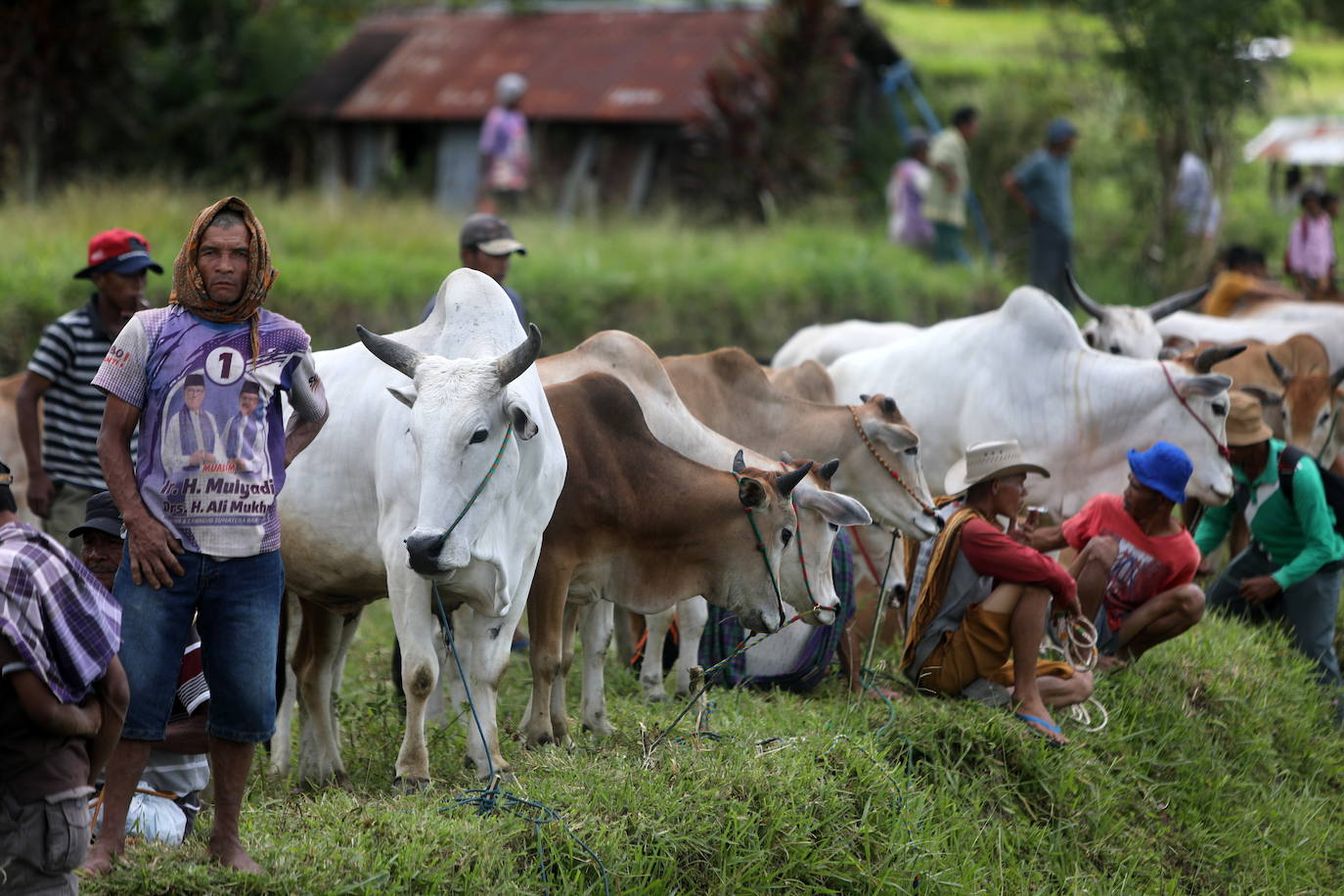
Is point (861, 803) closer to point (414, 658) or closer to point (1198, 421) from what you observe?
point (414, 658)

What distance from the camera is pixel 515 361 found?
14.8 ft

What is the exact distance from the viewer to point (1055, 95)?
20.1m

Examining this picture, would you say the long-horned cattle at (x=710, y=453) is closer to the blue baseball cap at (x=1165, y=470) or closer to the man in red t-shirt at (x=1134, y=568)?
the man in red t-shirt at (x=1134, y=568)

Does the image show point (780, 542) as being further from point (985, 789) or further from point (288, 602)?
point (288, 602)

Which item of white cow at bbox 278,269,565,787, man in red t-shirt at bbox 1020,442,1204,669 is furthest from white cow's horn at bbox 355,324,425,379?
man in red t-shirt at bbox 1020,442,1204,669

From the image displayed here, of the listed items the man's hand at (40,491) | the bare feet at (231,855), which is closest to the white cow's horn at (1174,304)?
the man's hand at (40,491)

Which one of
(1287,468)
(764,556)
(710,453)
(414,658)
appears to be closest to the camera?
(414,658)

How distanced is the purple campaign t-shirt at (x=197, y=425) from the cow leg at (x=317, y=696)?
158cm

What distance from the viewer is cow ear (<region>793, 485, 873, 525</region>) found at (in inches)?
223

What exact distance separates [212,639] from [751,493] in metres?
2.16

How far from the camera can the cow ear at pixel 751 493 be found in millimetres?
5453

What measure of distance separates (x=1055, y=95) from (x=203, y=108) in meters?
10.8

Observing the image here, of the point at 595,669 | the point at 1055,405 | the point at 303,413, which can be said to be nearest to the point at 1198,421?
the point at 1055,405

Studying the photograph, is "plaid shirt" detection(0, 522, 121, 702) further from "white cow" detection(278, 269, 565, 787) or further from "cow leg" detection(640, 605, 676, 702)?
"cow leg" detection(640, 605, 676, 702)
